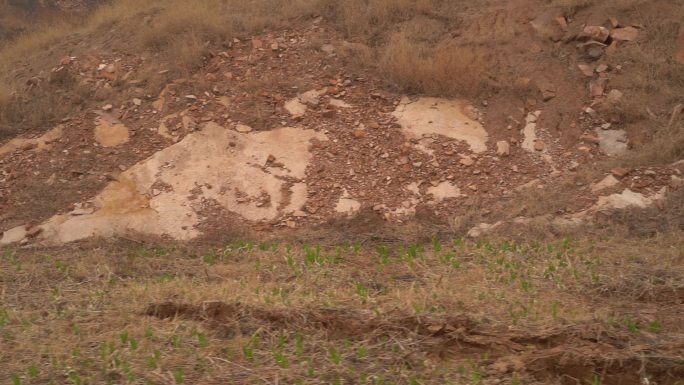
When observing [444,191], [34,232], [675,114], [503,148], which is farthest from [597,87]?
[34,232]

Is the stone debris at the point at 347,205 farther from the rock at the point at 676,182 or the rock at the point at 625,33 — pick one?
the rock at the point at 625,33

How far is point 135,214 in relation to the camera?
8.12 m

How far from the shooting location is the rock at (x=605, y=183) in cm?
758

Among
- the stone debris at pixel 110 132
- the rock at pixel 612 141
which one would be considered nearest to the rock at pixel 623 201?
the rock at pixel 612 141

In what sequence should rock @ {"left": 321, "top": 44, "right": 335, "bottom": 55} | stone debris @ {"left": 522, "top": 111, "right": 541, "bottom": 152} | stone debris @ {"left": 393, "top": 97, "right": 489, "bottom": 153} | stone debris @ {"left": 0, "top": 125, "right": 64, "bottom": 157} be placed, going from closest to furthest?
stone debris @ {"left": 522, "top": 111, "right": 541, "bottom": 152}
stone debris @ {"left": 393, "top": 97, "right": 489, "bottom": 153}
stone debris @ {"left": 0, "top": 125, "right": 64, "bottom": 157}
rock @ {"left": 321, "top": 44, "right": 335, "bottom": 55}

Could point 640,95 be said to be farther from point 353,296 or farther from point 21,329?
point 21,329

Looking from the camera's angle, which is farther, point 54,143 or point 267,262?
point 54,143

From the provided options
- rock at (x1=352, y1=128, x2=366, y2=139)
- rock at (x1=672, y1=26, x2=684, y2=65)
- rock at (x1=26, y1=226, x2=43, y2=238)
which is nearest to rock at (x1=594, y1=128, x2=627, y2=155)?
rock at (x1=672, y1=26, x2=684, y2=65)

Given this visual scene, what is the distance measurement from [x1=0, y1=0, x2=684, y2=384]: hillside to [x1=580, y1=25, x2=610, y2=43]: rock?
0.02 m

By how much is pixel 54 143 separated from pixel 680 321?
7.34m

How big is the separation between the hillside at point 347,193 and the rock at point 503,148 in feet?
0.08

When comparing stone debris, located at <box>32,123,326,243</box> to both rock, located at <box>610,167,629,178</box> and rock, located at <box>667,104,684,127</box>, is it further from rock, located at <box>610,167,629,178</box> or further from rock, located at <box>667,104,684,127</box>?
rock, located at <box>667,104,684,127</box>

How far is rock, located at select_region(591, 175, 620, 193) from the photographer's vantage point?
7.58 metres

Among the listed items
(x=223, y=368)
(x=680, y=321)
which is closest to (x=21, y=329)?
(x=223, y=368)
